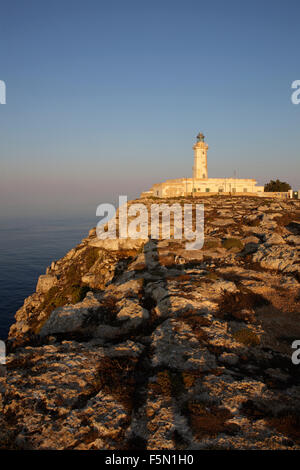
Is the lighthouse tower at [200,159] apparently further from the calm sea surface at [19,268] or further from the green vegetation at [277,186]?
the calm sea surface at [19,268]

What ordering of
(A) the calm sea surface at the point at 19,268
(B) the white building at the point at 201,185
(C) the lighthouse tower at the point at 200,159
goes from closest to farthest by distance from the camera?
(A) the calm sea surface at the point at 19,268
(B) the white building at the point at 201,185
(C) the lighthouse tower at the point at 200,159

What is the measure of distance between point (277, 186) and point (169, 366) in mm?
85078

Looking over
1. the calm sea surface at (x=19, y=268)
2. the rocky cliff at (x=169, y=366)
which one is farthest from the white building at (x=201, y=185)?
the rocky cliff at (x=169, y=366)

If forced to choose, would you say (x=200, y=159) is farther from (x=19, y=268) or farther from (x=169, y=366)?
(x=169, y=366)

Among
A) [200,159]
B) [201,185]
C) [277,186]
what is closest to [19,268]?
[201,185]

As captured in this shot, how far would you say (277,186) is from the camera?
83.6 meters

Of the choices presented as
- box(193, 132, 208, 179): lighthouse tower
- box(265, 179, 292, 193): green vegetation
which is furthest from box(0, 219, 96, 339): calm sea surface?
box(265, 179, 292, 193): green vegetation

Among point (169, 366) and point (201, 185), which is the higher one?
point (201, 185)

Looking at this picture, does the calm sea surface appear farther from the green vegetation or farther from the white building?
the green vegetation

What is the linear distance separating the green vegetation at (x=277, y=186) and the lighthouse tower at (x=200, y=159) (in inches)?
863

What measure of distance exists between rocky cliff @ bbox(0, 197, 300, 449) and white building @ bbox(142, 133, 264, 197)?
4870 centimetres

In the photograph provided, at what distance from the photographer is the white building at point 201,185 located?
236 feet

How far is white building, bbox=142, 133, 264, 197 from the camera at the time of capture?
236 feet

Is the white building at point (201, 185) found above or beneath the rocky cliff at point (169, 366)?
above
